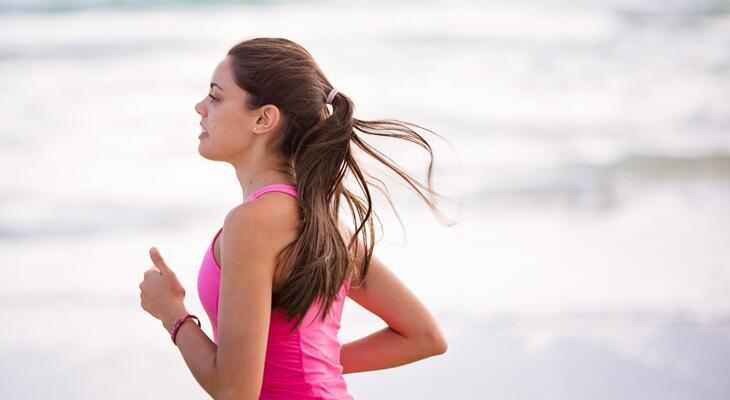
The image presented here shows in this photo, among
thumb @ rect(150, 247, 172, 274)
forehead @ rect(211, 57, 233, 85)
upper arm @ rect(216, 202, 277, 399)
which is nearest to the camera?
upper arm @ rect(216, 202, 277, 399)

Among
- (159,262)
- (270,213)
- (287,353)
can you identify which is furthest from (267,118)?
(287,353)

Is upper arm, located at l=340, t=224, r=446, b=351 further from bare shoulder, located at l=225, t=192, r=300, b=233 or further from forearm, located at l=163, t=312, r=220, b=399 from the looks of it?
forearm, located at l=163, t=312, r=220, b=399

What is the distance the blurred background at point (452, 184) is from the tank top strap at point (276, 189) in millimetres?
2039

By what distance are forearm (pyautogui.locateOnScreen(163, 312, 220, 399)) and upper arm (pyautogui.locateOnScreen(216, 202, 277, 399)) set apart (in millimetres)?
17

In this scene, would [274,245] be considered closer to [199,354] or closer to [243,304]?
[243,304]

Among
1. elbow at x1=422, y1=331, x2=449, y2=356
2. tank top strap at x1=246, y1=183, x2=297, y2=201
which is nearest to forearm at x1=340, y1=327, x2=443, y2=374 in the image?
elbow at x1=422, y1=331, x2=449, y2=356

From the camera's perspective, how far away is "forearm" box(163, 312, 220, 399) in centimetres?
170

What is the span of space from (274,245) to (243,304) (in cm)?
12

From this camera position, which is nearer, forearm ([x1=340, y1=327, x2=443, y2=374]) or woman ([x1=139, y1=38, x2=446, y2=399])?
woman ([x1=139, y1=38, x2=446, y2=399])

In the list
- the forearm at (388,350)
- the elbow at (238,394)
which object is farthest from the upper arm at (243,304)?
the forearm at (388,350)

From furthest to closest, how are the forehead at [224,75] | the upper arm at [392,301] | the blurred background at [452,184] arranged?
the blurred background at [452,184]
the upper arm at [392,301]
the forehead at [224,75]

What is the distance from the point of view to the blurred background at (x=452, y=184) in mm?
4215

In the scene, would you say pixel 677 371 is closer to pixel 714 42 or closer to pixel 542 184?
pixel 542 184

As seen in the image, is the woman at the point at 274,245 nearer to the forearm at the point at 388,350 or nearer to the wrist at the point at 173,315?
the wrist at the point at 173,315
